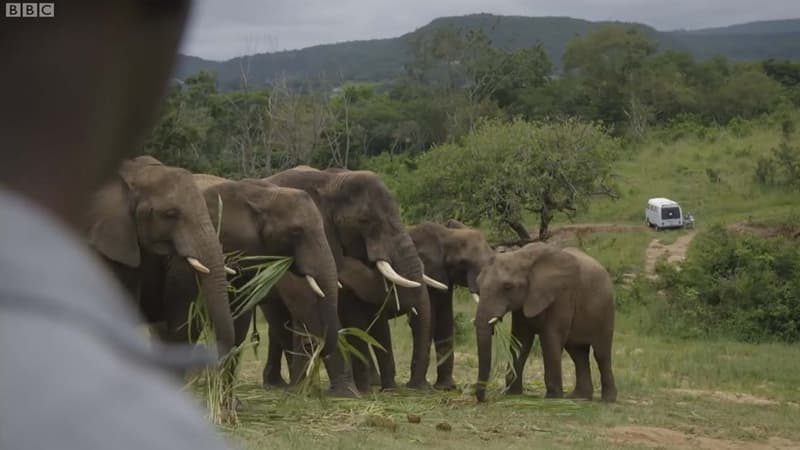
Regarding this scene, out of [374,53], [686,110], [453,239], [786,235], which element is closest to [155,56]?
[453,239]

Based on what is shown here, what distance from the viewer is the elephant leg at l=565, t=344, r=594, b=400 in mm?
13555

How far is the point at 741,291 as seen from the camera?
1986cm

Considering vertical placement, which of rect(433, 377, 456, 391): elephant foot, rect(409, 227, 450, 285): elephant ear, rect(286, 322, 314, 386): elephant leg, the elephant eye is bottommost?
rect(433, 377, 456, 391): elephant foot

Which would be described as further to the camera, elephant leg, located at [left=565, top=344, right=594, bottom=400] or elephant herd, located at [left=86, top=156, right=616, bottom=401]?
elephant leg, located at [left=565, top=344, right=594, bottom=400]

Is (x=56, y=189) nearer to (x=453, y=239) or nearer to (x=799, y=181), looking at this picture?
(x=453, y=239)

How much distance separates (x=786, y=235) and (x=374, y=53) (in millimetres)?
141042

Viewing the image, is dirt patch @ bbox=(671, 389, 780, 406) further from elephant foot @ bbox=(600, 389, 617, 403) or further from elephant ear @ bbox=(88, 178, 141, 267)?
elephant ear @ bbox=(88, 178, 141, 267)

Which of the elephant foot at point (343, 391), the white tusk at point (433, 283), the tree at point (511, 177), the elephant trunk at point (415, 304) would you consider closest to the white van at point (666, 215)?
the tree at point (511, 177)

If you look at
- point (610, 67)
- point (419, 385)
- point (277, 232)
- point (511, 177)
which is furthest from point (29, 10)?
point (610, 67)

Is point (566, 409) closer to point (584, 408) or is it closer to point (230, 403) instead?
point (584, 408)

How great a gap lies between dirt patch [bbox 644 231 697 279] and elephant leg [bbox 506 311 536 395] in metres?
13.0

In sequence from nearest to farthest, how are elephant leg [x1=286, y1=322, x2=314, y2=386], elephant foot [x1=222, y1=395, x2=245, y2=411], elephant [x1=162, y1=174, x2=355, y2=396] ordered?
1. elephant foot [x1=222, y1=395, x2=245, y2=411]
2. elephant [x1=162, y1=174, x2=355, y2=396]
3. elephant leg [x1=286, y1=322, x2=314, y2=386]

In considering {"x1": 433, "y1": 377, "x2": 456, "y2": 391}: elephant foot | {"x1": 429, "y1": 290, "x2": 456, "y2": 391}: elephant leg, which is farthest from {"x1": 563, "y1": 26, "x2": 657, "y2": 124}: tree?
{"x1": 433, "y1": 377, "x2": 456, "y2": 391}: elephant foot

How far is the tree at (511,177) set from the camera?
98.3 ft
